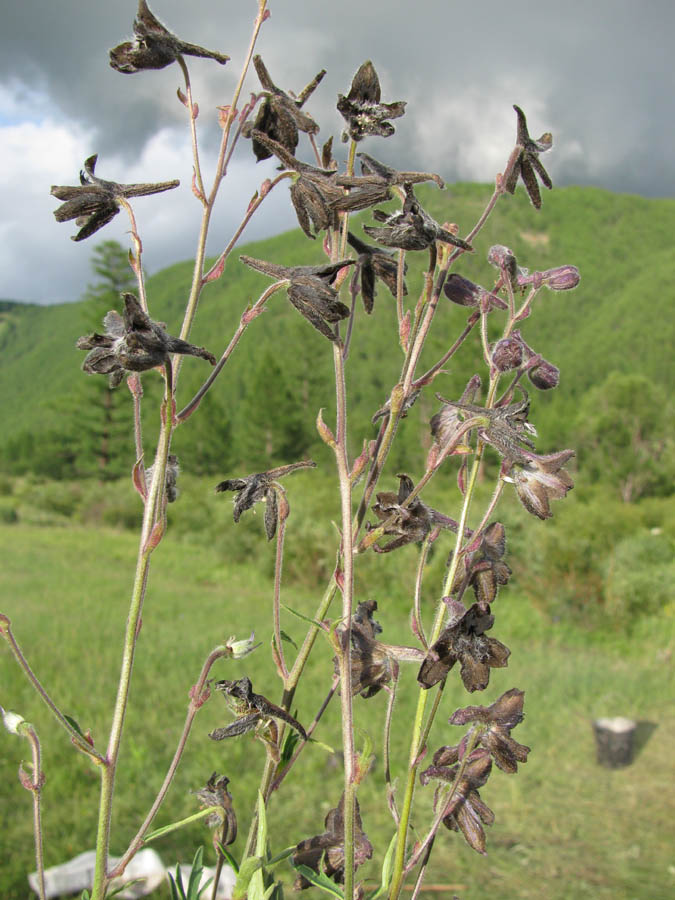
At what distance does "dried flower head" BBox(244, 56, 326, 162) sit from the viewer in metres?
1.02

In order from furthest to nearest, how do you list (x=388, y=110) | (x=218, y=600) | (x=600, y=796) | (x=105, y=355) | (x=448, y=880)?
1. (x=218, y=600)
2. (x=600, y=796)
3. (x=448, y=880)
4. (x=388, y=110)
5. (x=105, y=355)

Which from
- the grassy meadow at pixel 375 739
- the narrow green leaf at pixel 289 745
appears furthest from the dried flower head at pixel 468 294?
the grassy meadow at pixel 375 739

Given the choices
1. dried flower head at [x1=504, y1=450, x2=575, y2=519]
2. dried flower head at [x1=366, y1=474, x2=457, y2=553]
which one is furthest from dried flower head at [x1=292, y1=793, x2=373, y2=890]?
dried flower head at [x1=504, y1=450, x2=575, y2=519]

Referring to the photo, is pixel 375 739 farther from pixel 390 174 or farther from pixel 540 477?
pixel 390 174

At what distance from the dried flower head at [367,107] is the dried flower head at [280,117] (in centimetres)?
5

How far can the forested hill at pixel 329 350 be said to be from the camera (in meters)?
36.2

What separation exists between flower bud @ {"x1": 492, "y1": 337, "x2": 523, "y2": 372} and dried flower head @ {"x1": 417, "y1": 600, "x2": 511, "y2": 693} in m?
0.39

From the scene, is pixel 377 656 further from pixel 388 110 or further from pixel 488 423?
pixel 388 110

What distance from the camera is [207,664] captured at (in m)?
0.97

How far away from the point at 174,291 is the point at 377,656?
388 feet

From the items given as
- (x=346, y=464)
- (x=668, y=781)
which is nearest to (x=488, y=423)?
(x=346, y=464)

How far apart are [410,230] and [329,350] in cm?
3885

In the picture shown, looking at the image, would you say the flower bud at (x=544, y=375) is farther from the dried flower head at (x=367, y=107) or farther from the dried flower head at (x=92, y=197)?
the dried flower head at (x=92, y=197)

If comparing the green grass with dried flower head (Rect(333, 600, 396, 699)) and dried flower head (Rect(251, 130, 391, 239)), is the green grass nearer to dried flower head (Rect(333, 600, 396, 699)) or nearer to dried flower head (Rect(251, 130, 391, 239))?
dried flower head (Rect(333, 600, 396, 699))
